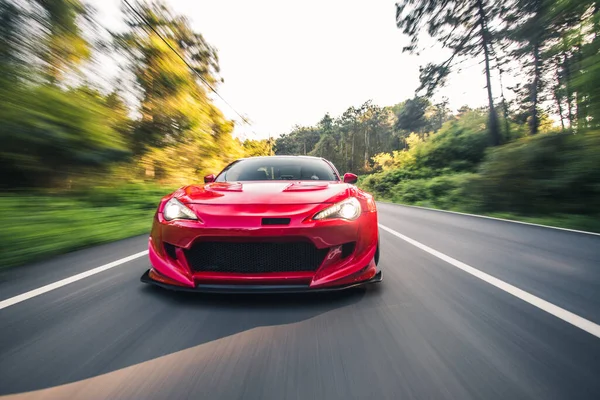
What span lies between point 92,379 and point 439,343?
174 cm

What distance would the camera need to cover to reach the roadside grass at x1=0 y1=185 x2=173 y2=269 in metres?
3.82

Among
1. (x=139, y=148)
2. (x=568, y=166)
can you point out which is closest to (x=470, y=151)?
(x=568, y=166)

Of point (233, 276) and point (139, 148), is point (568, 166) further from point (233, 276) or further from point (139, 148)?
point (139, 148)

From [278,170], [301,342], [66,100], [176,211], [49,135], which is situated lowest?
[301,342]

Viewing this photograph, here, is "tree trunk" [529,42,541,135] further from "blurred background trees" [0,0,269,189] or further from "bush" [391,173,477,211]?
"blurred background trees" [0,0,269,189]

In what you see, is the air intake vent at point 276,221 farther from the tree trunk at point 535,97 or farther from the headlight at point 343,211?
the tree trunk at point 535,97

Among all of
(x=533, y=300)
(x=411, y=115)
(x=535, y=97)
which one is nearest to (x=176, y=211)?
(x=533, y=300)

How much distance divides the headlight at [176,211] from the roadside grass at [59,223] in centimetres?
224

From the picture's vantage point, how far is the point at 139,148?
1048 centimetres

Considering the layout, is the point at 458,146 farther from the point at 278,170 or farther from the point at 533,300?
the point at 533,300

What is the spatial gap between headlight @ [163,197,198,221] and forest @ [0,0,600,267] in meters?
2.35

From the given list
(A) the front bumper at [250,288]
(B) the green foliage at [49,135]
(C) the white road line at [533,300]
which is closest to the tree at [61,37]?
(B) the green foliage at [49,135]

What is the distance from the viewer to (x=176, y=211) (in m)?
2.49

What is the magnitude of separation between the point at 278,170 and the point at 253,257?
6.69 ft
